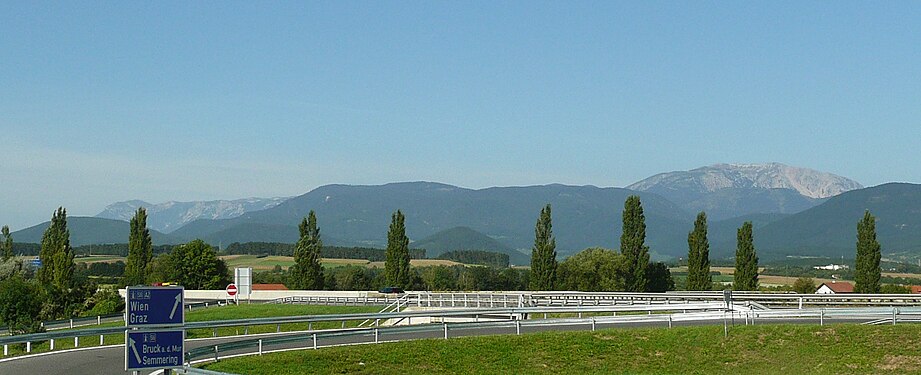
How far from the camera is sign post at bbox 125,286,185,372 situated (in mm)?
15977

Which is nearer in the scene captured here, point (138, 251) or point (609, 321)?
point (609, 321)

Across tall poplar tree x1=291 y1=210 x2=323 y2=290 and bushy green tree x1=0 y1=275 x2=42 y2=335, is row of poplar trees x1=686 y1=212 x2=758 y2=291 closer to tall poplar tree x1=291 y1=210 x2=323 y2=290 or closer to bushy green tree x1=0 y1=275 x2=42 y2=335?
tall poplar tree x1=291 y1=210 x2=323 y2=290

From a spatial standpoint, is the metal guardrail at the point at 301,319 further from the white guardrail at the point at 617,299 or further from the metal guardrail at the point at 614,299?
the metal guardrail at the point at 614,299

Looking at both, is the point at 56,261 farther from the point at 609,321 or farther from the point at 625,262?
the point at 609,321

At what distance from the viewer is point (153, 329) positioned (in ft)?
53.2

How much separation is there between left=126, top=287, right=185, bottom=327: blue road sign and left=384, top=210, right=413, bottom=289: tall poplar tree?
305 ft

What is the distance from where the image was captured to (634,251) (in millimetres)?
102250

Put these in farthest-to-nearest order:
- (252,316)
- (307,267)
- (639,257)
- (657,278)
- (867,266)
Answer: (307,267), (657,278), (639,257), (867,266), (252,316)

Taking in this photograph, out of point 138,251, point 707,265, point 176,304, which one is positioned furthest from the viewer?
point 138,251

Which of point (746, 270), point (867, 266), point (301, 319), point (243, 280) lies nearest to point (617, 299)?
point (243, 280)

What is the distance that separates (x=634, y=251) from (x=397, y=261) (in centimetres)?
2243

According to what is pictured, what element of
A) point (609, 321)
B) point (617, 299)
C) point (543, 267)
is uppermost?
point (543, 267)

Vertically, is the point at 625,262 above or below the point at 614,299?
above

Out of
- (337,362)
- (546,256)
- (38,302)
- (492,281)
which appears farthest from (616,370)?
(492,281)
